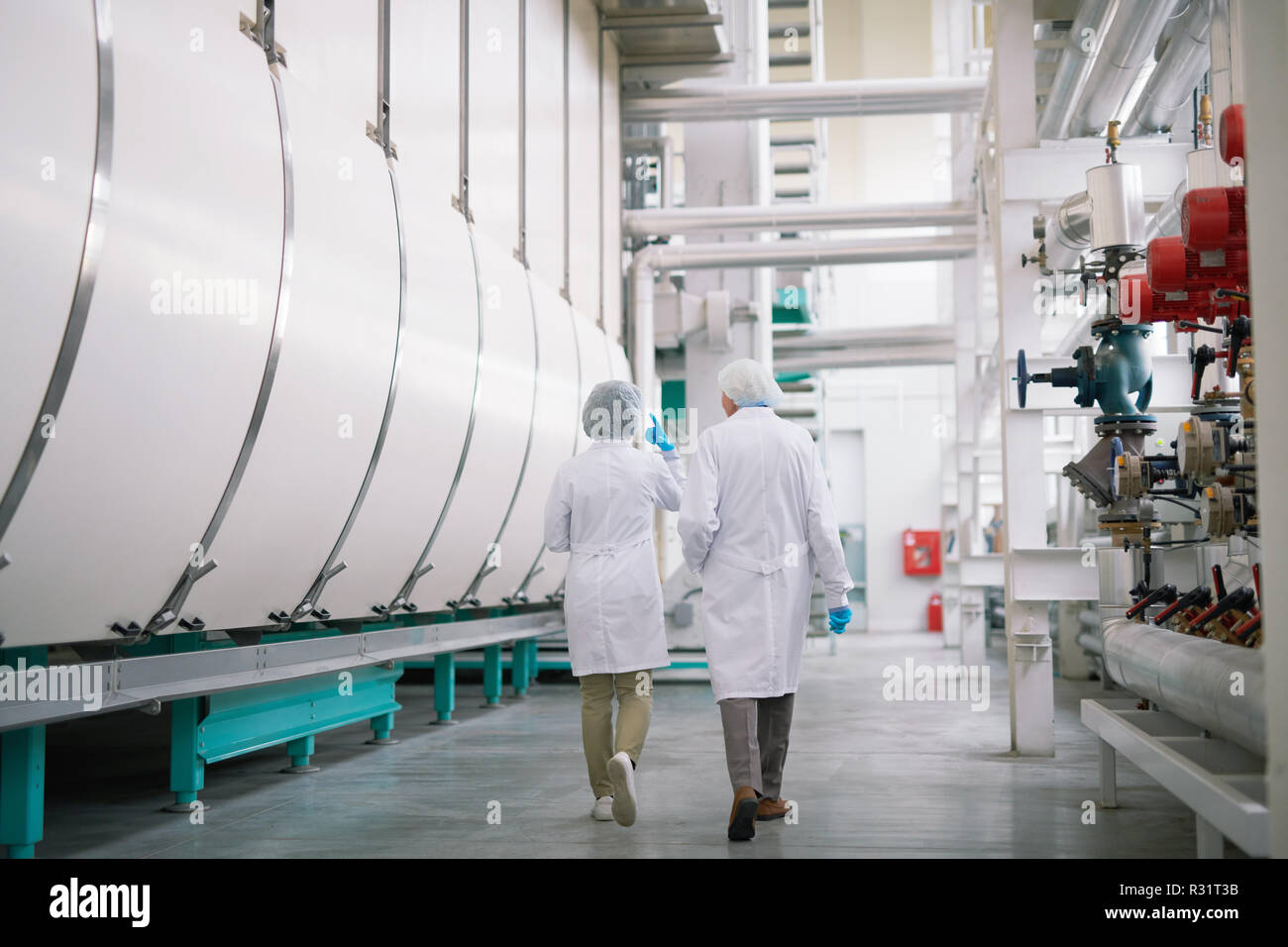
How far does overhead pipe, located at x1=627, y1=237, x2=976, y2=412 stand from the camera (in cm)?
950

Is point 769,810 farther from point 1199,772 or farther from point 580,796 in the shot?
point 1199,772

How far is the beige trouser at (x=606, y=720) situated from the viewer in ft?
12.8

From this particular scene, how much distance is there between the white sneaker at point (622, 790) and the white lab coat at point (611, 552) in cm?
49

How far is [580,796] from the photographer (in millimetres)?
4207

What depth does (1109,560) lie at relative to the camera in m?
4.12

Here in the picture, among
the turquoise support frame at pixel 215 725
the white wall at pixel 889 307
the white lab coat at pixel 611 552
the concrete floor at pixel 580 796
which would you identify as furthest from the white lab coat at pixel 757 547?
the white wall at pixel 889 307

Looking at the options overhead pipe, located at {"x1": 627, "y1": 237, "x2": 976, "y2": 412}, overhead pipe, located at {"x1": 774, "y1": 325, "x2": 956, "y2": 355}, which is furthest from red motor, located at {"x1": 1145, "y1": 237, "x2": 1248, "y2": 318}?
overhead pipe, located at {"x1": 774, "y1": 325, "x2": 956, "y2": 355}

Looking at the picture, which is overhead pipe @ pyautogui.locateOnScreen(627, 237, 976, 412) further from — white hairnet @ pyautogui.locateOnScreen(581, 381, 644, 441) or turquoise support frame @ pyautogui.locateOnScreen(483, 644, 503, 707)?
white hairnet @ pyautogui.locateOnScreen(581, 381, 644, 441)

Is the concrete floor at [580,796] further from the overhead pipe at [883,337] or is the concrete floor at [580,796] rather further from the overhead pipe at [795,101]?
the overhead pipe at [883,337]

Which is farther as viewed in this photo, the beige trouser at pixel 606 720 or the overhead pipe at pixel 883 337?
the overhead pipe at pixel 883 337

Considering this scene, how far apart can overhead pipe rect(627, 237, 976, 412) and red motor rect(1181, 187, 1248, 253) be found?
6711 millimetres

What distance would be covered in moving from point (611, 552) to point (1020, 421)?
7.14 feet
